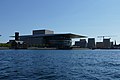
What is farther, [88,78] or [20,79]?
[88,78]

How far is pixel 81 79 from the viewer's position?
1068 inches

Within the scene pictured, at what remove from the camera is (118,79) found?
27.7 meters

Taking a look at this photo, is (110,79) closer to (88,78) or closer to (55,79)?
(88,78)

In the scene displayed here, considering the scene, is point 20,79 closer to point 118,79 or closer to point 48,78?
point 48,78

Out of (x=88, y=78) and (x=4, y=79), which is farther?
(x=88, y=78)

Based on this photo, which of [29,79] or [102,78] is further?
[102,78]

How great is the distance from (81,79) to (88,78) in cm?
128

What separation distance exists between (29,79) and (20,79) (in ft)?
3.33

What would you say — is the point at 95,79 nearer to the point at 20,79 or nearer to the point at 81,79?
the point at 81,79

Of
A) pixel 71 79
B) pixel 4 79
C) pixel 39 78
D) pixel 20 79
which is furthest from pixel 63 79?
pixel 4 79

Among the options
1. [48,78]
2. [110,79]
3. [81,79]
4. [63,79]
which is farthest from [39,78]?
[110,79]

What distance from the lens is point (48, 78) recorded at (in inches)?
1064

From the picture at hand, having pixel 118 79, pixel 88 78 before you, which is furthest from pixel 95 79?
pixel 118 79

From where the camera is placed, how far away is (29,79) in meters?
25.8
